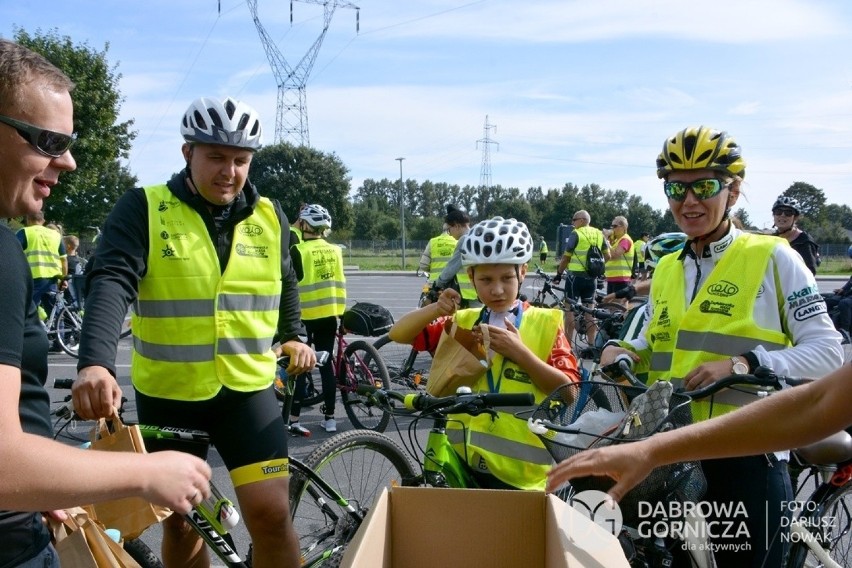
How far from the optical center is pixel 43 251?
10.8 metres

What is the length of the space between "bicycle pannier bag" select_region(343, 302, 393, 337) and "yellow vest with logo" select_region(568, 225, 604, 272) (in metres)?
4.90

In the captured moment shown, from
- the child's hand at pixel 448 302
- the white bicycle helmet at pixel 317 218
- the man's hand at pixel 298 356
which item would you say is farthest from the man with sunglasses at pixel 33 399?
the white bicycle helmet at pixel 317 218

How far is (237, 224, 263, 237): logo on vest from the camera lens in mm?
2908

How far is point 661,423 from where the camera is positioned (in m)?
1.93

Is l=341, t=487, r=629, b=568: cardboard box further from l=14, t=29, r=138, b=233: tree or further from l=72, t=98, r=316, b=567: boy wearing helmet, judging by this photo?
l=14, t=29, r=138, b=233: tree

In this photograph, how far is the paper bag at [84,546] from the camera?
1.69m

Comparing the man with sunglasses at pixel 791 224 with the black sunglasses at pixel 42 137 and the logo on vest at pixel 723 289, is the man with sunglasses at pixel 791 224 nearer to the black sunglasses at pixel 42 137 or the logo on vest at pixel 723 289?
the logo on vest at pixel 723 289

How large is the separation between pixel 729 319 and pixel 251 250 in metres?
1.83

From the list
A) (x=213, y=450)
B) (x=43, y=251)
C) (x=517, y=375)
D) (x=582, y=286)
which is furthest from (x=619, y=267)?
(x=517, y=375)

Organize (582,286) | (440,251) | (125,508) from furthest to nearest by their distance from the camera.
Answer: (582,286), (440,251), (125,508)

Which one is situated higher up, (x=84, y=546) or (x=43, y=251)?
(x=43, y=251)

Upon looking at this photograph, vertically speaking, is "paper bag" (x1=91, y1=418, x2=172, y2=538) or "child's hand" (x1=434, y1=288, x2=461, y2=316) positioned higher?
"child's hand" (x1=434, y1=288, x2=461, y2=316)

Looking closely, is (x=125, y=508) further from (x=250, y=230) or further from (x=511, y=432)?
(x=511, y=432)

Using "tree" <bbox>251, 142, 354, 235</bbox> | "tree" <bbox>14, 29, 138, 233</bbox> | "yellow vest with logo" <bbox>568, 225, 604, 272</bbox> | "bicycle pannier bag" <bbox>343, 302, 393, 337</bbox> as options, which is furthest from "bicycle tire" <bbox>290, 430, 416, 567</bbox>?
"tree" <bbox>251, 142, 354, 235</bbox>
